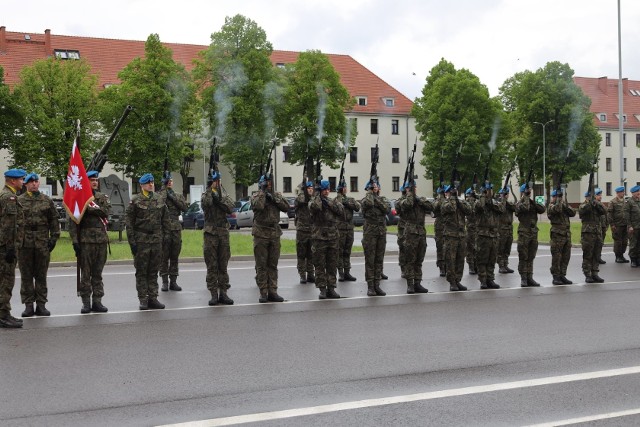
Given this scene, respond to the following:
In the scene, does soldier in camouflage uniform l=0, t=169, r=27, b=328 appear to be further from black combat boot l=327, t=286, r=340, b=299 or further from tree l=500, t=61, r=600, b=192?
tree l=500, t=61, r=600, b=192

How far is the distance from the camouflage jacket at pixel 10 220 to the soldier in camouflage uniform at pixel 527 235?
8.69 m

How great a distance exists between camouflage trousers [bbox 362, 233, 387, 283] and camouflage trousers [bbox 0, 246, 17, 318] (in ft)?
18.3

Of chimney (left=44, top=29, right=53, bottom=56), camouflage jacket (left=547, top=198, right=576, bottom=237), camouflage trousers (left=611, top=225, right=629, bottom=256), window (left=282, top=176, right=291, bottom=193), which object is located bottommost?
camouflage trousers (left=611, top=225, right=629, bottom=256)

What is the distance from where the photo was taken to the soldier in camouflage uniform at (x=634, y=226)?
1833 cm

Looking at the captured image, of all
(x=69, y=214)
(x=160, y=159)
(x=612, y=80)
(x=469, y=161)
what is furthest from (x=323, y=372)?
(x=612, y=80)

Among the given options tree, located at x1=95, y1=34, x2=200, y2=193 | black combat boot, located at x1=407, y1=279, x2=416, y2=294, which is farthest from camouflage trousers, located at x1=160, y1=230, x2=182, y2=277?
tree, located at x1=95, y1=34, x2=200, y2=193

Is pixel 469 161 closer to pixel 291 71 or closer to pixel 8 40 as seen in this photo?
pixel 291 71

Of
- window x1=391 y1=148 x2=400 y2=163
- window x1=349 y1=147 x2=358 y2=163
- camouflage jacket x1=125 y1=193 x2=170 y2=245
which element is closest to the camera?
camouflage jacket x1=125 y1=193 x2=170 y2=245

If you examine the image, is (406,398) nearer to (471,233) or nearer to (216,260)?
(216,260)

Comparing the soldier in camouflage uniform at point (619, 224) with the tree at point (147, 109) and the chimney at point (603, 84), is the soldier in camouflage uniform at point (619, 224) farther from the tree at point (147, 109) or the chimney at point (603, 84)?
the chimney at point (603, 84)

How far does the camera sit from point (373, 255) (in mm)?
12797

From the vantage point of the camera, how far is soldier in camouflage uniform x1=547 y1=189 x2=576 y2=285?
14.3 metres

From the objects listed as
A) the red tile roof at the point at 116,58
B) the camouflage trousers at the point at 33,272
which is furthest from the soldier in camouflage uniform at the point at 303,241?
the red tile roof at the point at 116,58

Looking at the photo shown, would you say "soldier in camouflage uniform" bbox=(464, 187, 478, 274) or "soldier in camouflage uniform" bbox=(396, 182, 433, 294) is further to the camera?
"soldier in camouflage uniform" bbox=(464, 187, 478, 274)
